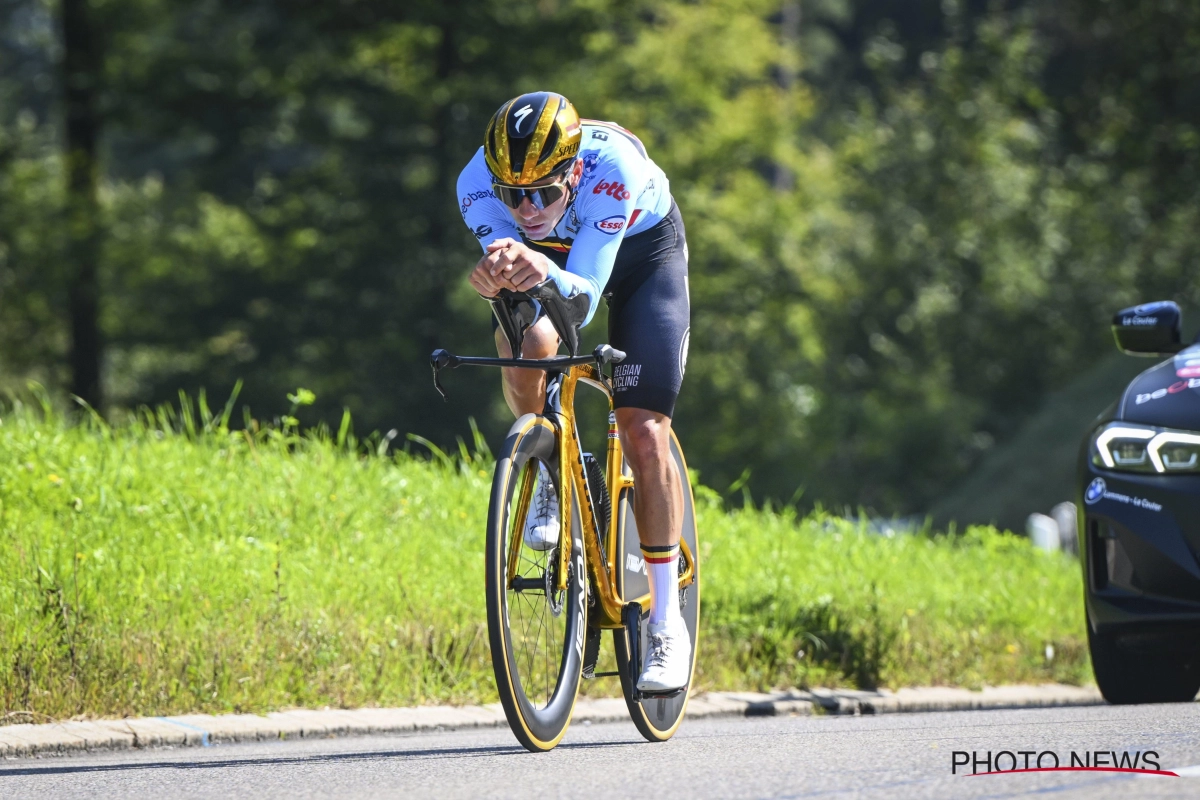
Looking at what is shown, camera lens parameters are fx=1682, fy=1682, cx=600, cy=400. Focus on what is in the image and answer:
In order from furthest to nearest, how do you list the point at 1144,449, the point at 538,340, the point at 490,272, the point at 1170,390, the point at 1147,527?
the point at 1170,390
the point at 1144,449
the point at 1147,527
the point at 538,340
the point at 490,272

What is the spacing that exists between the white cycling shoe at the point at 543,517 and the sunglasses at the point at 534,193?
78cm

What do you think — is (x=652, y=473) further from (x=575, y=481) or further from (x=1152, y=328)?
Answer: (x=1152, y=328)

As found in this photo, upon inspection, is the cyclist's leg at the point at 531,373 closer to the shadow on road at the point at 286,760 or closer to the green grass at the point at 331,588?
the shadow on road at the point at 286,760

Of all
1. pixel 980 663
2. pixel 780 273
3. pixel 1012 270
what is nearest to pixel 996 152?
pixel 1012 270

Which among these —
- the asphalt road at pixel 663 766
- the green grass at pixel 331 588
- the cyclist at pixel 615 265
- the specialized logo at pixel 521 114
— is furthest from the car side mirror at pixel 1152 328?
the specialized logo at pixel 521 114

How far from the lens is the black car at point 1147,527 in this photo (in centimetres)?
605

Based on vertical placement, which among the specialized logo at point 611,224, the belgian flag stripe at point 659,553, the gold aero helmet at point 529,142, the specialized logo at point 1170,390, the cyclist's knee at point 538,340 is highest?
Result: the gold aero helmet at point 529,142

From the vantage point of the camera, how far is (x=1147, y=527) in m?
6.10

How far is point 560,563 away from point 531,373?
607mm

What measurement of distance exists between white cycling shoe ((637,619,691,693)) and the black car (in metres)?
1.87

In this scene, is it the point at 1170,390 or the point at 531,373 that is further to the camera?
the point at 1170,390

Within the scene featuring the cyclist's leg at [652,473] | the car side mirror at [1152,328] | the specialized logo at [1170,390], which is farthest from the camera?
the car side mirror at [1152,328]

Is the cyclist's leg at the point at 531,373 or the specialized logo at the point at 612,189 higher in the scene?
the specialized logo at the point at 612,189

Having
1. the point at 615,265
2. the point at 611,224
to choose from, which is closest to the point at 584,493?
the point at 615,265
